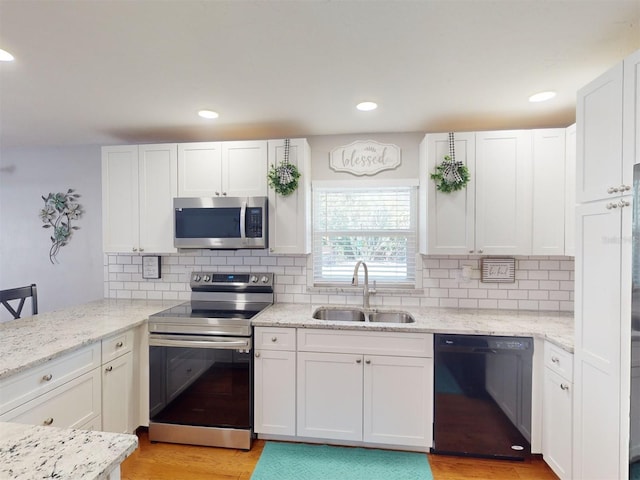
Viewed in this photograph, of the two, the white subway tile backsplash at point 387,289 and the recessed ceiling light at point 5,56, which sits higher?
the recessed ceiling light at point 5,56

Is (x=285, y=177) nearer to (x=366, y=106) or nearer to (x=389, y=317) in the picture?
(x=366, y=106)

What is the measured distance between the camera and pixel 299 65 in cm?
167

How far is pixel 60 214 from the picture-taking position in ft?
10.2

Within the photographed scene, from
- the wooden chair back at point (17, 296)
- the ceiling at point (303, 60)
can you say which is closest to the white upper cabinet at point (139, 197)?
the ceiling at point (303, 60)

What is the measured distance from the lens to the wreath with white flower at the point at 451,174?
235 cm

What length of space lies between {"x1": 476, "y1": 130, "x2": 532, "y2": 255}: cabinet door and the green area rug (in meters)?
1.57

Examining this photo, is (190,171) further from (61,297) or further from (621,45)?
(621,45)

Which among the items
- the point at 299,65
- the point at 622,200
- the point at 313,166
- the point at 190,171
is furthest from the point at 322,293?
the point at 622,200

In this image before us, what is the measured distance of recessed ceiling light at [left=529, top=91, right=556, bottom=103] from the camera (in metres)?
2.01

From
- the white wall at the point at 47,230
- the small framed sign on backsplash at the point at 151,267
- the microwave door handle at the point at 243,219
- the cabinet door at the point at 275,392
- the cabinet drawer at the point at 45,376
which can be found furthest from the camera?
the white wall at the point at 47,230

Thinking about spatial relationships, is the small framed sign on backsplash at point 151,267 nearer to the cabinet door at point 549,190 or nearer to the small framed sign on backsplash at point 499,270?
the small framed sign on backsplash at point 499,270

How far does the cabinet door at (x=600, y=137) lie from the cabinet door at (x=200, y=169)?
2386 mm

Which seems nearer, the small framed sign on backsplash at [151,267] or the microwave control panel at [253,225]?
the microwave control panel at [253,225]

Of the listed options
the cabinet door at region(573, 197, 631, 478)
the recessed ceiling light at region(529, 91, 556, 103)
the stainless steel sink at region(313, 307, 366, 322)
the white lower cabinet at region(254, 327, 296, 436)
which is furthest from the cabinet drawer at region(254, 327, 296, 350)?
the recessed ceiling light at region(529, 91, 556, 103)
